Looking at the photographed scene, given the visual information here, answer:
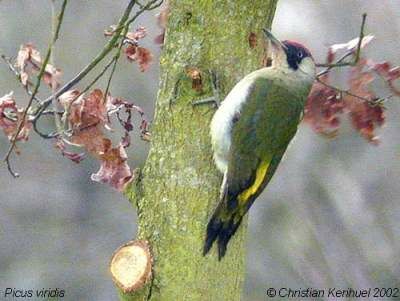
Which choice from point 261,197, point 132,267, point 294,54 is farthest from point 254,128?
point 261,197

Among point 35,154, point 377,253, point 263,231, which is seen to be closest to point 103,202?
point 35,154

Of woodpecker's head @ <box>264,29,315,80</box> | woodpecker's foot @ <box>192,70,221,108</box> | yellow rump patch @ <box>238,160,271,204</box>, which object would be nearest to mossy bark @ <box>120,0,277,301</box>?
woodpecker's foot @ <box>192,70,221,108</box>

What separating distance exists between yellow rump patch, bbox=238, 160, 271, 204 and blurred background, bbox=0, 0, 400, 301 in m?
5.07

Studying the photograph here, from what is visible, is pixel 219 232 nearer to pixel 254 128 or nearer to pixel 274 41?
pixel 254 128

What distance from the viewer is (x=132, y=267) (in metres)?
4.17

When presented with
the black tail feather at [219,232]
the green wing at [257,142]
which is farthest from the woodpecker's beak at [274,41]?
the black tail feather at [219,232]

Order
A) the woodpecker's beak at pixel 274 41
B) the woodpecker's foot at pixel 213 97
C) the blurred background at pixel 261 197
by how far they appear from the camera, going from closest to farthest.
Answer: the woodpecker's foot at pixel 213 97 → the woodpecker's beak at pixel 274 41 → the blurred background at pixel 261 197

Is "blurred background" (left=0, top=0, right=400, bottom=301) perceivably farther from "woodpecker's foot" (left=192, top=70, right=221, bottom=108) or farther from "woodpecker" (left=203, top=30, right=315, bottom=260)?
"woodpecker's foot" (left=192, top=70, right=221, bottom=108)

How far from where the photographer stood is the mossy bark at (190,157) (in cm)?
418

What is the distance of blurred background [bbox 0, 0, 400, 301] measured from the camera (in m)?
9.80

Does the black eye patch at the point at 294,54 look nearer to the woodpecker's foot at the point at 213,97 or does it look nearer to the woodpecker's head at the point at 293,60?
the woodpecker's head at the point at 293,60

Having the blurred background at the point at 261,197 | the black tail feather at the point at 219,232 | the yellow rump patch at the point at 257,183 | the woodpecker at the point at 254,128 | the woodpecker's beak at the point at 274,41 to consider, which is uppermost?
the woodpecker's beak at the point at 274,41

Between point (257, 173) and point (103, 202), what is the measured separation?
6.15 meters

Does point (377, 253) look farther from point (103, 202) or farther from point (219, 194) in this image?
point (219, 194)
